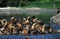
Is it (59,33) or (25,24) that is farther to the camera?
(25,24)

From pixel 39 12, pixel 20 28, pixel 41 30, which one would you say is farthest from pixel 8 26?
pixel 39 12

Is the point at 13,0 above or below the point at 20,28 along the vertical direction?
below

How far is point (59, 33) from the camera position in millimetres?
17500

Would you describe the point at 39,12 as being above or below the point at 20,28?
below

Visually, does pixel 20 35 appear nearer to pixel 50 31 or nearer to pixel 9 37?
pixel 9 37

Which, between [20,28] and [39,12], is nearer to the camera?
[20,28]

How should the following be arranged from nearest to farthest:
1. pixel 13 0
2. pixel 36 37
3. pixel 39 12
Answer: pixel 36 37 → pixel 39 12 → pixel 13 0

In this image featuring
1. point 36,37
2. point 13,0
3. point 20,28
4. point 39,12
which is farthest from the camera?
point 13,0

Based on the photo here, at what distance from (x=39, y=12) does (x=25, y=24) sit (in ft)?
54.9

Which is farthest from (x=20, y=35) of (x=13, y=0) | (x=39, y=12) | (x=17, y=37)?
(x=13, y=0)

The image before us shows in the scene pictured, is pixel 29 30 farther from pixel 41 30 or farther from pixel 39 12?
pixel 39 12

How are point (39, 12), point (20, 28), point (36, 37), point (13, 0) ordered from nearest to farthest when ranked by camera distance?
1. point (36, 37)
2. point (20, 28)
3. point (39, 12)
4. point (13, 0)

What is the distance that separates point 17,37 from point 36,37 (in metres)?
1.02

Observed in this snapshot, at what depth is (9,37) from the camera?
1683cm
